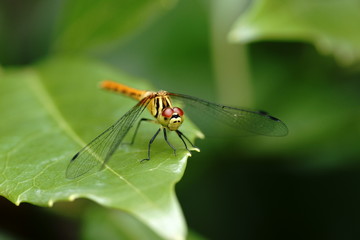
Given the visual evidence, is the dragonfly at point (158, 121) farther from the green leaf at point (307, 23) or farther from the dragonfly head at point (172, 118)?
the green leaf at point (307, 23)

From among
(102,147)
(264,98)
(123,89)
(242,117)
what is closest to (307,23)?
(242,117)

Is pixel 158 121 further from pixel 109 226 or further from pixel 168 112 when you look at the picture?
pixel 109 226

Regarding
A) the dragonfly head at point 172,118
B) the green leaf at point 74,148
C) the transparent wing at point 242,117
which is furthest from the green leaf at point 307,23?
the green leaf at point 74,148

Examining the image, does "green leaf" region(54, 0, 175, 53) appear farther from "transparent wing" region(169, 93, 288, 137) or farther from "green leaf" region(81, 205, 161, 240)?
"green leaf" region(81, 205, 161, 240)

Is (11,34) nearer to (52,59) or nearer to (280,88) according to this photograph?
(52,59)

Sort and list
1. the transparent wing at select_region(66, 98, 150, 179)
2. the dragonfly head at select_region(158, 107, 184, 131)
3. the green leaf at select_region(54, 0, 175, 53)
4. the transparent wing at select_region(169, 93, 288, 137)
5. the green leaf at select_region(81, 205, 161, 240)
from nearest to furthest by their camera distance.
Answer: the transparent wing at select_region(66, 98, 150, 179)
the dragonfly head at select_region(158, 107, 184, 131)
the transparent wing at select_region(169, 93, 288, 137)
the green leaf at select_region(81, 205, 161, 240)
the green leaf at select_region(54, 0, 175, 53)

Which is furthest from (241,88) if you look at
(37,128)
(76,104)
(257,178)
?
(37,128)

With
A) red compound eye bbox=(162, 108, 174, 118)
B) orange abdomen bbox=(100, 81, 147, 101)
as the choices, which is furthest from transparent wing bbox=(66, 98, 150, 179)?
orange abdomen bbox=(100, 81, 147, 101)
